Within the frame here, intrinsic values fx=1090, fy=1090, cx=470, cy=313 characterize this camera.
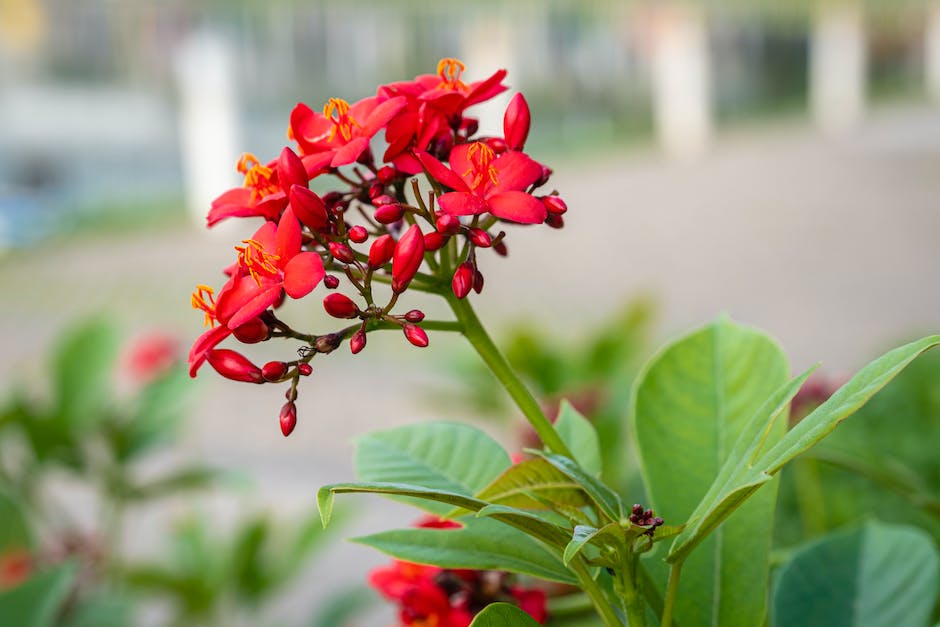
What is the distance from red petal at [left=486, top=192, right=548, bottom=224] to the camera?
33 centimetres

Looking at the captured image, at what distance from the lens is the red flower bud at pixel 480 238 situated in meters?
0.34

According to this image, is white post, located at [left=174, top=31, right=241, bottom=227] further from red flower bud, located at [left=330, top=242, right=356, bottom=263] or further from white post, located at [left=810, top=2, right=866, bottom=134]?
red flower bud, located at [left=330, top=242, right=356, bottom=263]

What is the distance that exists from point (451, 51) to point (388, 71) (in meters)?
0.35

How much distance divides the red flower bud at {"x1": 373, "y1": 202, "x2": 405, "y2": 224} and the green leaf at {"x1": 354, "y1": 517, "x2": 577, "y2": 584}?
0.35 ft

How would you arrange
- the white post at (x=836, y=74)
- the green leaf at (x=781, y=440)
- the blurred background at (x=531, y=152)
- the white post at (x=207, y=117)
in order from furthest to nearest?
1. the white post at (x=836, y=74)
2. the white post at (x=207, y=117)
3. the blurred background at (x=531, y=152)
4. the green leaf at (x=781, y=440)

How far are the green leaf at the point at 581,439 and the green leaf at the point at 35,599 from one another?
0.35 m

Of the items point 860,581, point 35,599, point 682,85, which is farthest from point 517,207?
point 682,85

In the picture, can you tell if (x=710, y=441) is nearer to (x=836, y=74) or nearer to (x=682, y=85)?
(x=682, y=85)

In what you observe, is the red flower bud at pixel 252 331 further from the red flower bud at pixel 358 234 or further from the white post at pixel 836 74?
the white post at pixel 836 74

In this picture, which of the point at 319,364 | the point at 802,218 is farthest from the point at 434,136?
the point at 802,218

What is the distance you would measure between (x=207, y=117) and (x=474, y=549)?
5.10 m

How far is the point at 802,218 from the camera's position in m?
4.91

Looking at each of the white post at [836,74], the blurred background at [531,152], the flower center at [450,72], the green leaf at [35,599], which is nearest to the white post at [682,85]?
the blurred background at [531,152]

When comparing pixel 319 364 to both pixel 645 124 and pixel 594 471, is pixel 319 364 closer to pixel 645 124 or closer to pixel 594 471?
pixel 594 471
